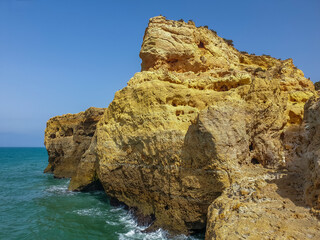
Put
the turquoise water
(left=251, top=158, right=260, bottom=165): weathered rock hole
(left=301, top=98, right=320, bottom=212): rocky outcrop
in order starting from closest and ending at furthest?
(left=301, top=98, right=320, bottom=212): rocky outcrop < (left=251, top=158, right=260, bottom=165): weathered rock hole < the turquoise water

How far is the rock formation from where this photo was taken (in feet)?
24.6

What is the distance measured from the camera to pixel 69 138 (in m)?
30.4

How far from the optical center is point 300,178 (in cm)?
753

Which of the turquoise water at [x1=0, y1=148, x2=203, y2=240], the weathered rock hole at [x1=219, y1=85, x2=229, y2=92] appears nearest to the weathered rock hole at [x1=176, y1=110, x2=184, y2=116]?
the weathered rock hole at [x1=219, y1=85, x2=229, y2=92]

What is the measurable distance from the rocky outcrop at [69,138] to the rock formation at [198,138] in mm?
13639

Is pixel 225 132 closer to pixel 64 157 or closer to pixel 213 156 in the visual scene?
pixel 213 156

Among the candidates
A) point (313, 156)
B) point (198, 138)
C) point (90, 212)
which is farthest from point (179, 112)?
point (90, 212)

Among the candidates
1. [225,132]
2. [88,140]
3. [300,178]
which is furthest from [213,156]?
[88,140]

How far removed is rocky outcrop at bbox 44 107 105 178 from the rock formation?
537 inches

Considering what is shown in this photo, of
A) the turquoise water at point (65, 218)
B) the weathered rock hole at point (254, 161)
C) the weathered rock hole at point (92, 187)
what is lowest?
the turquoise water at point (65, 218)

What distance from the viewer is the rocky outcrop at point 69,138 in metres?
28.2

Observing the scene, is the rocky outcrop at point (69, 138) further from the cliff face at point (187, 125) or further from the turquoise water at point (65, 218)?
the cliff face at point (187, 125)

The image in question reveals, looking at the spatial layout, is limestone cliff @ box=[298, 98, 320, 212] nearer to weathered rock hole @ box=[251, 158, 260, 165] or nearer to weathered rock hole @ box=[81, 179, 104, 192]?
weathered rock hole @ box=[251, 158, 260, 165]

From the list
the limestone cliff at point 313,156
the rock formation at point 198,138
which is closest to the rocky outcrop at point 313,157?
the limestone cliff at point 313,156
